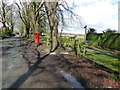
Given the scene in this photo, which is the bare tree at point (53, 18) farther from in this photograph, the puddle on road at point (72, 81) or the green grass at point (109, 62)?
the puddle on road at point (72, 81)

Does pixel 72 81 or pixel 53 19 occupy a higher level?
pixel 53 19

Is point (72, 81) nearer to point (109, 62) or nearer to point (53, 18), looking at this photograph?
point (109, 62)

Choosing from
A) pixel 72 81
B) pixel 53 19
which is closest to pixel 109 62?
pixel 72 81

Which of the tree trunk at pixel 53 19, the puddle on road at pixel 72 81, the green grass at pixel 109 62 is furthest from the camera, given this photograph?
the tree trunk at pixel 53 19

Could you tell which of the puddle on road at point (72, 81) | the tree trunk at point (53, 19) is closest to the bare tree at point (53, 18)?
the tree trunk at point (53, 19)

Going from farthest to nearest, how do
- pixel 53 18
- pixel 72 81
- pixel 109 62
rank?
Result: pixel 53 18 → pixel 109 62 → pixel 72 81

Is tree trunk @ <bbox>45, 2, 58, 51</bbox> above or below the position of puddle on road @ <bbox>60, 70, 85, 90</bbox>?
above

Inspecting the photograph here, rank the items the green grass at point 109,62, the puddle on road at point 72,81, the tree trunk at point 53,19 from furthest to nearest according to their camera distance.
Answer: the tree trunk at point 53,19 → the green grass at point 109,62 → the puddle on road at point 72,81

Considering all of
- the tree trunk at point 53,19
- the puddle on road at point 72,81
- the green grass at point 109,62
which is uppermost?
the tree trunk at point 53,19

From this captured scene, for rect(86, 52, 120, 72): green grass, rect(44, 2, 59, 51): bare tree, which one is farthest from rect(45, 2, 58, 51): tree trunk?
rect(86, 52, 120, 72): green grass

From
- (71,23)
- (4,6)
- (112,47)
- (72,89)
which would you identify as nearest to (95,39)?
(112,47)

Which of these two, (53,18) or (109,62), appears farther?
(53,18)

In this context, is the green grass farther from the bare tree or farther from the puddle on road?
the bare tree

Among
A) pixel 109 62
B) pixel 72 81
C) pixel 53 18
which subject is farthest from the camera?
pixel 53 18
